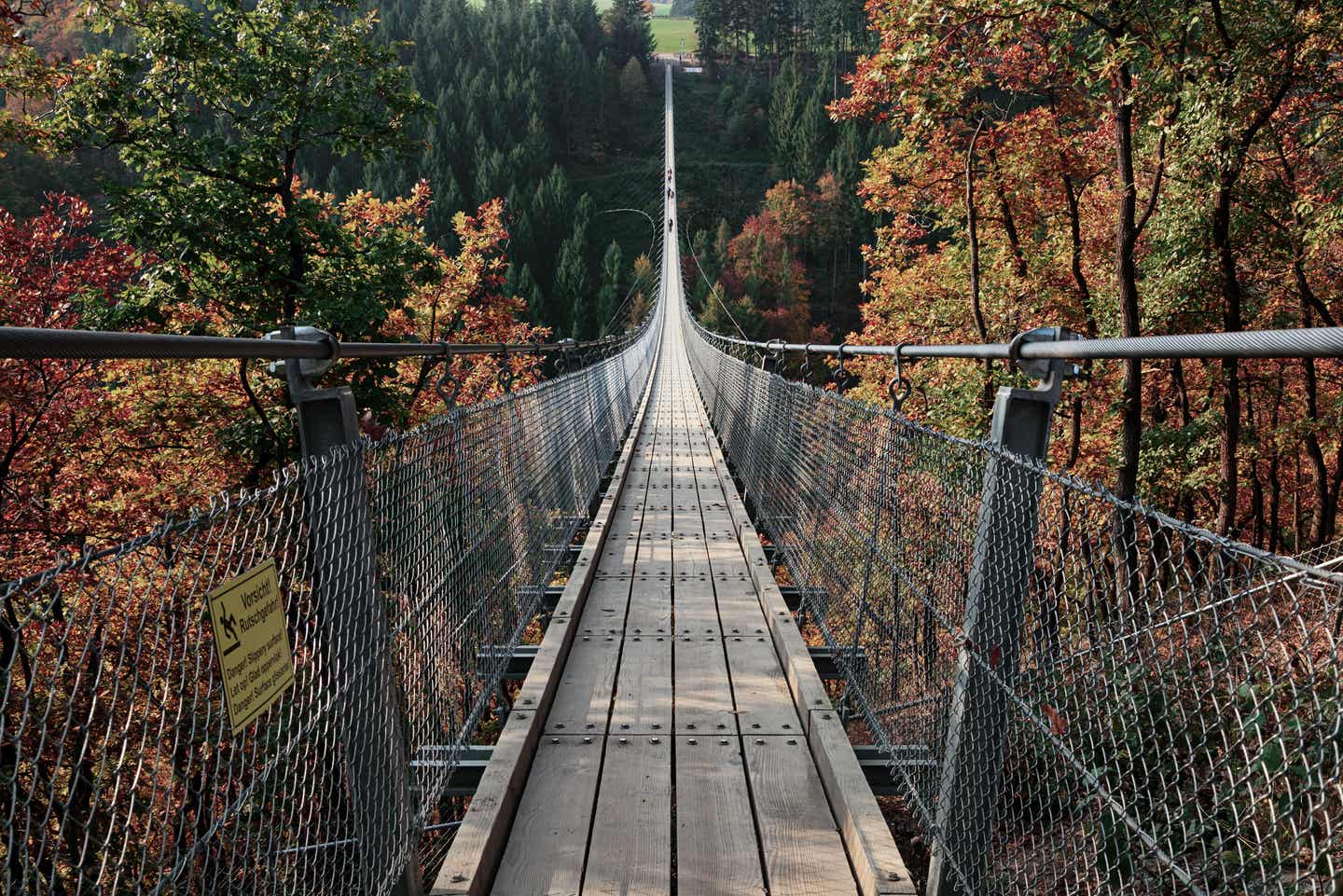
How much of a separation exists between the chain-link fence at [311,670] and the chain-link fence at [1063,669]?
1196 millimetres

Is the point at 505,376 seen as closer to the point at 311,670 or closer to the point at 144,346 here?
the point at 311,670

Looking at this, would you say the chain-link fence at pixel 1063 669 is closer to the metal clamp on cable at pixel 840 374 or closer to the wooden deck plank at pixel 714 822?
the metal clamp on cable at pixel 840 374

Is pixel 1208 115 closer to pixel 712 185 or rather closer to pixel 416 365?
pixel 416 365

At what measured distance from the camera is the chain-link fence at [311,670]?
100 cm

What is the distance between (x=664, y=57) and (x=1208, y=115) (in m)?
121

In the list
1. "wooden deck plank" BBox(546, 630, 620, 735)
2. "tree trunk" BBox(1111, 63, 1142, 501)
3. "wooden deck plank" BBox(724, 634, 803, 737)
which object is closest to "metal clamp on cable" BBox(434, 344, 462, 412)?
"wooden deck plank" BBox(546, 630, 620, 735)

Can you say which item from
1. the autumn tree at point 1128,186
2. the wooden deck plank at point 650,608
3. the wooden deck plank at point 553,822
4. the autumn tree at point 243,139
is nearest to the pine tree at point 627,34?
the autumn tree at point 1128,186

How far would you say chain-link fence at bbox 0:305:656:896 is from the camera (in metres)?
1.00

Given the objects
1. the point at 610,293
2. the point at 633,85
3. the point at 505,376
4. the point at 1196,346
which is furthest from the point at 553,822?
the point at 633,85

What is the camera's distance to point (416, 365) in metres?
15.6

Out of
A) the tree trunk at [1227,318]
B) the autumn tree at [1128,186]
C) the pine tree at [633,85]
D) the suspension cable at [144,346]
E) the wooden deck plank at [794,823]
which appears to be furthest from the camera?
the pine tree at [633,85]

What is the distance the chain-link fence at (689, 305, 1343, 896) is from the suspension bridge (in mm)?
12

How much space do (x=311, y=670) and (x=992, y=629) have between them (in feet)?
4.50

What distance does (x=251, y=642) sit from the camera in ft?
4.14
